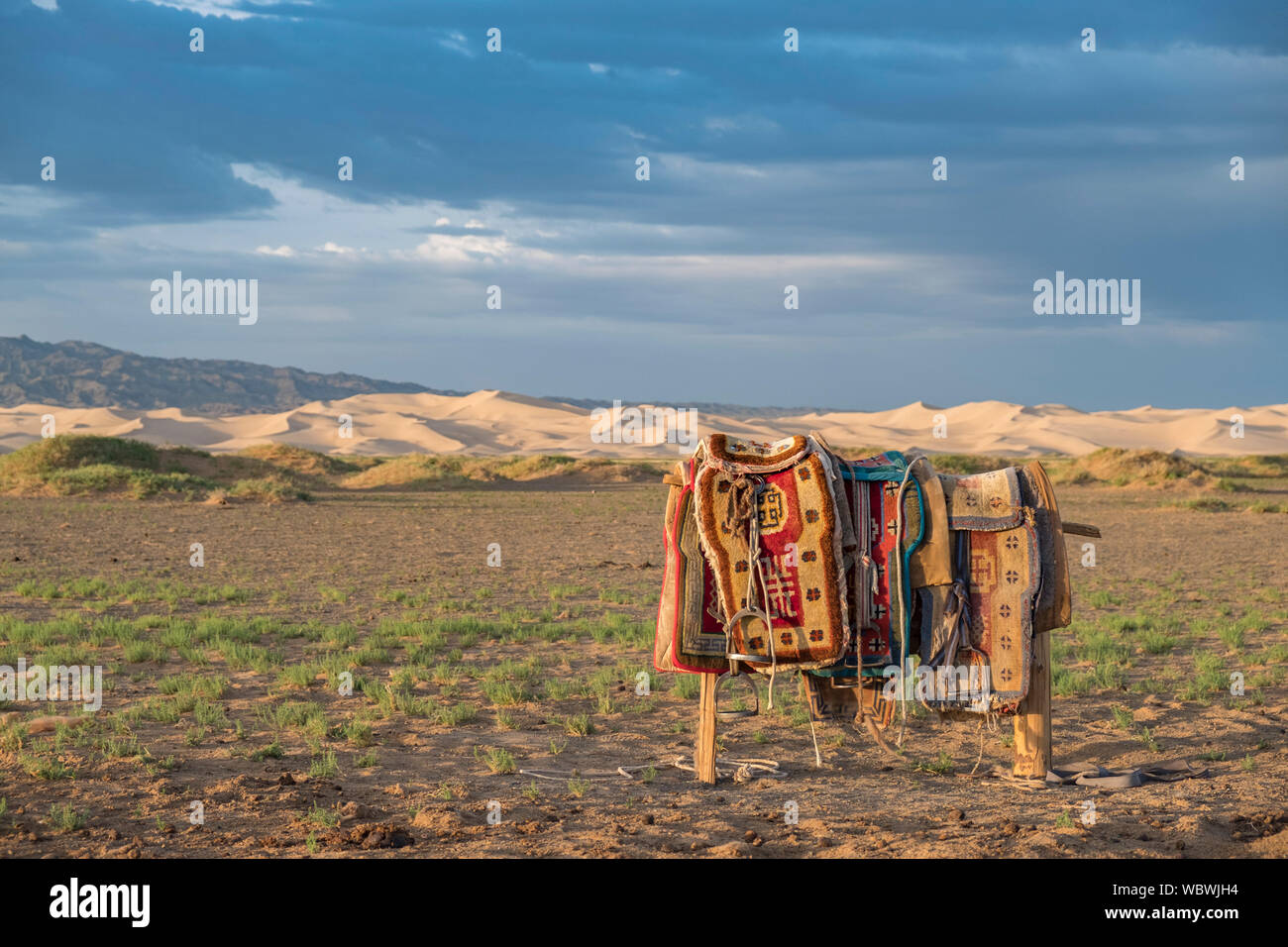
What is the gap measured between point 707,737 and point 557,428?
126 m

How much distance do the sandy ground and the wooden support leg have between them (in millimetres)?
166

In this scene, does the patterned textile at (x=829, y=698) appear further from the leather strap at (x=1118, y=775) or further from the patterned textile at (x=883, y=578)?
the leather strap at (x=1118, y=775)

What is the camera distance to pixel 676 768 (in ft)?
20.5

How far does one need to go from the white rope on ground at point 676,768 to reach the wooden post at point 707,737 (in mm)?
164

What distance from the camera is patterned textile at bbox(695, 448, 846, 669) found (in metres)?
5.44

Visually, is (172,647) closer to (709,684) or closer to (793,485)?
(709,684)

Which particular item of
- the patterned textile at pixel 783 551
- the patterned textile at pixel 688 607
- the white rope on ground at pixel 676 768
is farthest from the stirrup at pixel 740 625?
the white rope on ground at pixel 676 768

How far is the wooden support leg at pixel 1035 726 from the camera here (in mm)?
5699

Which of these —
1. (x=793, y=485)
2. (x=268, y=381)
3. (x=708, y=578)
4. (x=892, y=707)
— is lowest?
(x=892, y=707)

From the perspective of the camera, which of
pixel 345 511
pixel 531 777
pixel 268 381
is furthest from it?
pixel 268 381

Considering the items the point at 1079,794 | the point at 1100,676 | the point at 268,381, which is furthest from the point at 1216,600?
the point at 268,381

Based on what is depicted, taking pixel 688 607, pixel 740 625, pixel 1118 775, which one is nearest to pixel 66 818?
pixel 688 607

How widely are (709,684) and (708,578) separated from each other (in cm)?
59
